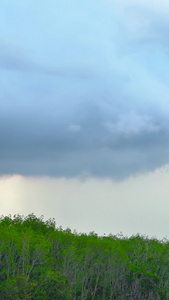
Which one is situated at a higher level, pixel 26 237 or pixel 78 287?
pixel 26 237

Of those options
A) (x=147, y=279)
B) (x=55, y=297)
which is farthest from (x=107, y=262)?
(x=55, y=297)

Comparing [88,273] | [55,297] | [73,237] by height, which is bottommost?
[55,297]

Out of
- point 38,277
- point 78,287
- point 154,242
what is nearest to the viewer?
point 38,277

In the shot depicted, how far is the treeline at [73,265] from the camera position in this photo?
216ft

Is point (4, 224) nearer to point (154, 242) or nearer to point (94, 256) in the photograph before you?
point (94, 256)

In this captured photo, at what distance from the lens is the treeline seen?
216 feet

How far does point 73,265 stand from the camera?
242 ft

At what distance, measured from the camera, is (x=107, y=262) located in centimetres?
7950

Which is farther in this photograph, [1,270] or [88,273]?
[88,273]

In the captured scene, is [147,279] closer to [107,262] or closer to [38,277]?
[107,262]

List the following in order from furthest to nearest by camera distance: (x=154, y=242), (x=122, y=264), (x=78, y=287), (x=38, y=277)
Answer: (x=154, y=242), (x=122, y=264), (x=78, y=287), (x=38, y=277)

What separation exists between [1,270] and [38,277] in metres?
5.13

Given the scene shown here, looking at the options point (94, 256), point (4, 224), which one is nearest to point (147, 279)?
point (94, 256)

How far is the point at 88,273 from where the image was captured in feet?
254
